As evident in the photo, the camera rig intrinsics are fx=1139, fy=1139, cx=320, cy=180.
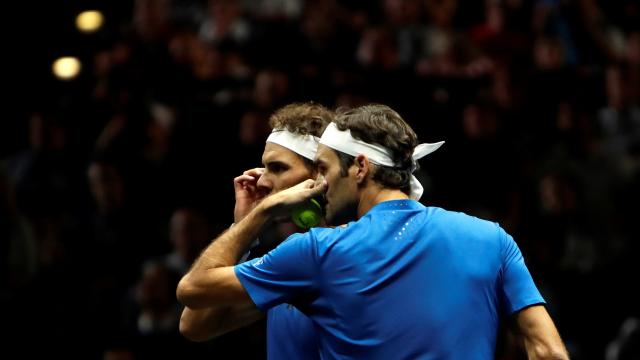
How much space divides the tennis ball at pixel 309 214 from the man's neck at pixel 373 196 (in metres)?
0.15

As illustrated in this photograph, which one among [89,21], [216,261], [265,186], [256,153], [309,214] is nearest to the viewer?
[216,261]

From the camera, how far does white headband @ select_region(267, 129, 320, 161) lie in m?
4.38

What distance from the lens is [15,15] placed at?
9.01 m

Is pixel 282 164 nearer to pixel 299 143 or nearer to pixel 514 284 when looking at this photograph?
pixel 299 143

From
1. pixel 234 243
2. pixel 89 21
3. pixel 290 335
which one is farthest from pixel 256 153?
pixel 234 243

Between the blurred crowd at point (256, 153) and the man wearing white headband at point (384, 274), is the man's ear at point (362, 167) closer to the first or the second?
the man wearing white headband at point (384, 274)

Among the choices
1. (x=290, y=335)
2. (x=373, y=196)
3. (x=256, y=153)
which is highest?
(x=373, y=196)

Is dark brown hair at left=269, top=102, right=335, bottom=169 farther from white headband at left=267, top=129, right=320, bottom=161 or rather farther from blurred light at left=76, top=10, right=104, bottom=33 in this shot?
blurred light at left=76, top=10, right=104, bottom=33

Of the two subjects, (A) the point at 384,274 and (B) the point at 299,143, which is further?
(B) the point at 299,143

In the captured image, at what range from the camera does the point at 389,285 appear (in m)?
3.55

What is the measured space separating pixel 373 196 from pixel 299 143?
27.8 inches

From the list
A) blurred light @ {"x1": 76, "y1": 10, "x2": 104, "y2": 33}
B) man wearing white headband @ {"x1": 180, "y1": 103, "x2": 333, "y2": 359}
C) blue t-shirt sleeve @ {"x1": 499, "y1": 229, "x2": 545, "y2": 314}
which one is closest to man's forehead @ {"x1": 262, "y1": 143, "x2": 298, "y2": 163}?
man wearing white headband @ {"x1": 180, "y1": 103, "x2": 333, "y2": 359}

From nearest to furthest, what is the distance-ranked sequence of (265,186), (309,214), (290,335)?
(309,214)
(290,335)
(265,186)

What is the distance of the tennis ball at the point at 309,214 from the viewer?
12.5ft
